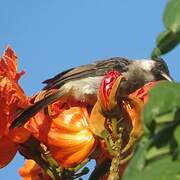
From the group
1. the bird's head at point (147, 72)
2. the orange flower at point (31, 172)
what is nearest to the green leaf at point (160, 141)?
the orange flower at point (31, 172)

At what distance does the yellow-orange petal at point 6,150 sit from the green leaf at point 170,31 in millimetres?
2179

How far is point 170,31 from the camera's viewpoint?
2.93 feet

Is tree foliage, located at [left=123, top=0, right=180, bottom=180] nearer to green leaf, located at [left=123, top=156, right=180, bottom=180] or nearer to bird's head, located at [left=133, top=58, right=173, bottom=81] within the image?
green leaf, located at [left=123, top=156, right=180, bottom=180]

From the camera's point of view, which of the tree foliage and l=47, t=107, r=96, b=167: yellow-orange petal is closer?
the tree foliage

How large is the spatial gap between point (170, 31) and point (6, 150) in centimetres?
225

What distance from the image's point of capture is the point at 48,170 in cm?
291

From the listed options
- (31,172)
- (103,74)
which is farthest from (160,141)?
(103,74)

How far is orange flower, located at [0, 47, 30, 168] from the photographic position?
9.89 ft

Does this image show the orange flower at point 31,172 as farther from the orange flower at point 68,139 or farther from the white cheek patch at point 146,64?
the white cheek patch at point 146,64

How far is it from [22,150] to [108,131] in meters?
0.70

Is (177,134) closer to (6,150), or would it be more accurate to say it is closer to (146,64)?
(6,150)

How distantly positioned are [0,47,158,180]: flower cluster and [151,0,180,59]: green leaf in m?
1.58

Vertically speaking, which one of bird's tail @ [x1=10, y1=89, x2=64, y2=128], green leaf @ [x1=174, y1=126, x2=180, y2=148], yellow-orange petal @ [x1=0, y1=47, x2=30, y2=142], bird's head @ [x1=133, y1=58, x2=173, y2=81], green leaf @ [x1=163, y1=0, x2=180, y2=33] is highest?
green leaf @ [x1=163, y1=0, x2=180, y2=33]

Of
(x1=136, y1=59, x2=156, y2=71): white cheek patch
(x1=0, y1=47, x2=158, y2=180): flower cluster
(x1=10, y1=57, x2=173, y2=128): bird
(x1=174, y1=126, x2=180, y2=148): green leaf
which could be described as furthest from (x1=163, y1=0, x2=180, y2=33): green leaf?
(x1=136, y1=59, x2=156, y2=71): white cheek patch
